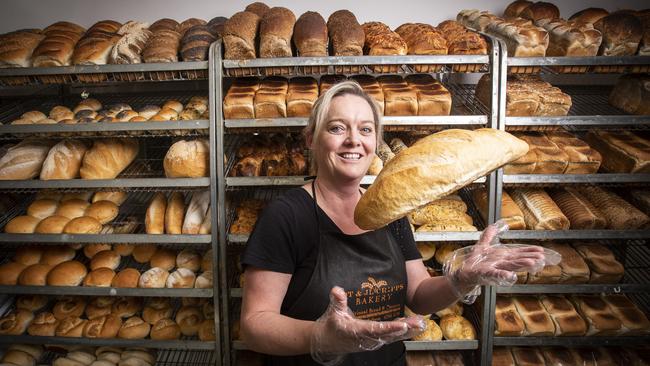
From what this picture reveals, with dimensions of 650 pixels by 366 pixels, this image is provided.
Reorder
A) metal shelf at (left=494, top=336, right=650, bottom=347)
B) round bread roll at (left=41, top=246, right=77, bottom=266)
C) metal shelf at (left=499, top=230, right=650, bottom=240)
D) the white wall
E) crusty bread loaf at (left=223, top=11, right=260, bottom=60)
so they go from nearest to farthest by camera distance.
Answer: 1. crusty bread loaf at (left=223, top=11, right=260, bottom=60)
2. metal shelf at (left=499, top=230, right=650, bottom=240)
3. metal shelf at (left=494, top=336, right=650, bottom=347)
4. round bread roll at (left=41, top=246, right=77, bottom=266)
5. the white wall

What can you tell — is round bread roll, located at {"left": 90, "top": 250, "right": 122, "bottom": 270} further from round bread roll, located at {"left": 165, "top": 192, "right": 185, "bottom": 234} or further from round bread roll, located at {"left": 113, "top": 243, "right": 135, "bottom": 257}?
round bread roll, located at {"left": 165, "top": 192, "right": 185, "bottom": 234}

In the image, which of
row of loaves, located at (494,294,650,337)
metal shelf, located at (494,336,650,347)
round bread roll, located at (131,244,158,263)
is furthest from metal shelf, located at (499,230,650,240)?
round bread roll, located at (131,244,158,263)

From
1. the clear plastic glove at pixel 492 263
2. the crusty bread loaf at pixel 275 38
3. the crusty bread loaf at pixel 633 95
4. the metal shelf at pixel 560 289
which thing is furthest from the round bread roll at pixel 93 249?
the crusty bread loaf at pixel 633 95

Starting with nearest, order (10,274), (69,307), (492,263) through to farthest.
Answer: (492,263), (10,274), (69,307)

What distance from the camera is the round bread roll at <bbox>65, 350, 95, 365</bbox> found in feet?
8.65

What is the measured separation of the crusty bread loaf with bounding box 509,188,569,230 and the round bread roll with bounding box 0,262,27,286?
10.7 feet

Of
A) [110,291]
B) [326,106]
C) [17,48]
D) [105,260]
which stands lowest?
[110,291]

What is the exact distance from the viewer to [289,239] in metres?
1.47

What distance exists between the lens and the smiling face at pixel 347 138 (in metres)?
1.46

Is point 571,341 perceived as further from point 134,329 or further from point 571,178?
point 134,329

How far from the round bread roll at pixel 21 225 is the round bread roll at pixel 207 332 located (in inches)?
48.8

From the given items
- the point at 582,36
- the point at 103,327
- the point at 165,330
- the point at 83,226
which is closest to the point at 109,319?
the point at 103,327

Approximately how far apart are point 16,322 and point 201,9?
8.19ft

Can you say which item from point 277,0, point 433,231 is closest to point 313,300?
point 433,231
